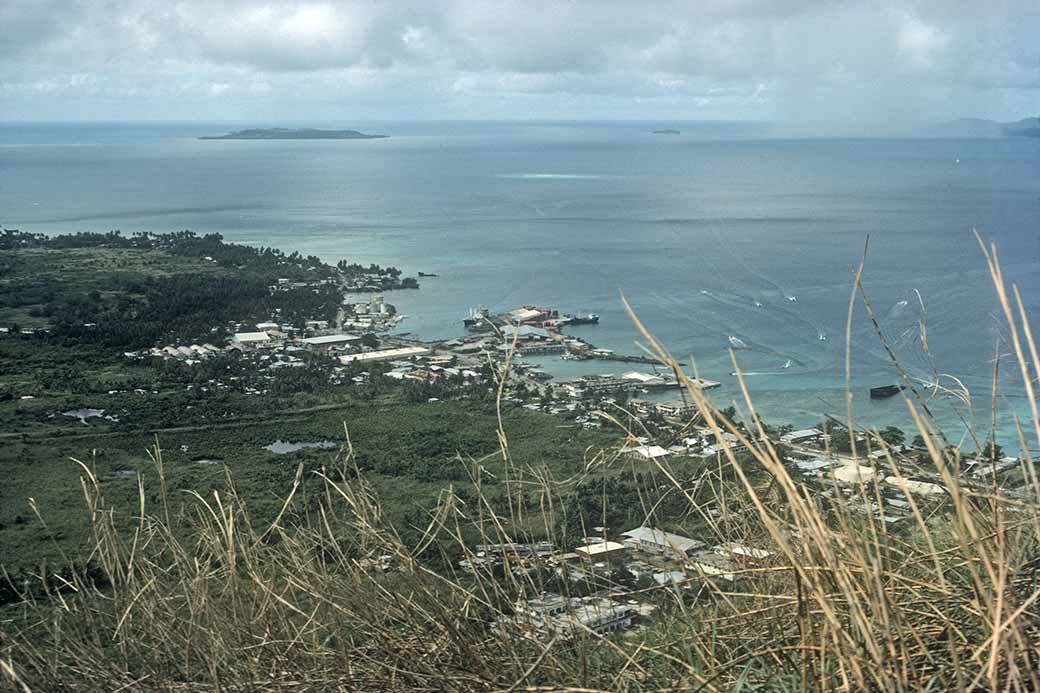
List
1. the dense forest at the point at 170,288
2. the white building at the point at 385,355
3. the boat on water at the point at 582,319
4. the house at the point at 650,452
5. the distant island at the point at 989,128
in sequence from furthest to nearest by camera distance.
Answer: the distant island at the point at 989,128, the dense forest at the point at 170,288, the boat on water at the point at 582,319, the white building at the point at 385,355, the house at the point at 650,452

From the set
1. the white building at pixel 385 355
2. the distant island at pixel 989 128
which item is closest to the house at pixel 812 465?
the white building at pixel 385 355

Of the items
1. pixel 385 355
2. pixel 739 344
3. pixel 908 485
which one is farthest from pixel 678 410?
pixel 385 355

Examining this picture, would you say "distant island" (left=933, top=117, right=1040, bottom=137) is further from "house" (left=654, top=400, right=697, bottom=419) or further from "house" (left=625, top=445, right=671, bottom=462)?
"house" (left=625, top=445, right=671, bottom=462)

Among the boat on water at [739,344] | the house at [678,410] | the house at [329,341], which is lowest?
the house at [329,341]

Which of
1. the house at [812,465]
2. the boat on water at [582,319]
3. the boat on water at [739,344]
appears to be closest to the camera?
the house at [812,465]

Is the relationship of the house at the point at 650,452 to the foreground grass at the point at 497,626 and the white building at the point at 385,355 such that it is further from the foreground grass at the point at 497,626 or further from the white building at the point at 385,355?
the white building at the point at 385,355

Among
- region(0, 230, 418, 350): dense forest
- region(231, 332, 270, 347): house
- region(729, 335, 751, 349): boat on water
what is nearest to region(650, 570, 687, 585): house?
region(729, 335, 751, 349): boat on water

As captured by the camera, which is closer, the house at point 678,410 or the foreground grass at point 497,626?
the foreground grass at point 497,626

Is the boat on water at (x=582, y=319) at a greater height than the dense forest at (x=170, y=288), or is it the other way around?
the dense forest at (x=170, y=288)

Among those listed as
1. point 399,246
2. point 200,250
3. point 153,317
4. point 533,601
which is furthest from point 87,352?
point 533,601
